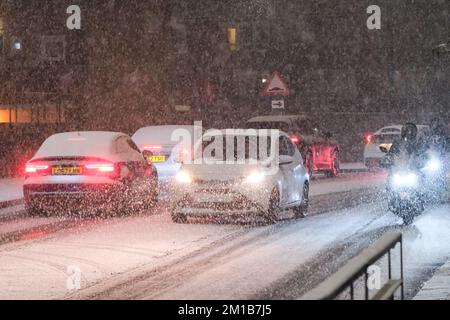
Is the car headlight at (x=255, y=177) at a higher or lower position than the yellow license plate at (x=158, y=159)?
higher

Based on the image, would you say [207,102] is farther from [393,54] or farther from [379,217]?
[379,217]

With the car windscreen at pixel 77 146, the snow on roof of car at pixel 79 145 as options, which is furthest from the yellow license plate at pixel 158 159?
the car windscreen at pixel 77 146

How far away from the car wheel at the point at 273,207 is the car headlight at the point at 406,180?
6.28 ft

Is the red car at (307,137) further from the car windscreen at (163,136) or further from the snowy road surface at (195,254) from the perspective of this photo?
the snowy road surface at (195,254)

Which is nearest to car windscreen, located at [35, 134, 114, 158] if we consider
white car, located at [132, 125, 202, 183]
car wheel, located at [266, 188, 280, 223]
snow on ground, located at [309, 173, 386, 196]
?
car wheel, located at [266, 188, 280, 223]

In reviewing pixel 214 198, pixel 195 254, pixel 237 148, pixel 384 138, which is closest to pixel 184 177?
pixel 214 198

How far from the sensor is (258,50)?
47750 millimetres

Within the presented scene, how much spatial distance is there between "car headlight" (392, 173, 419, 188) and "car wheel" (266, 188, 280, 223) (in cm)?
192

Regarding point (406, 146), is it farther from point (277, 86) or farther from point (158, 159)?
point (277, 86)

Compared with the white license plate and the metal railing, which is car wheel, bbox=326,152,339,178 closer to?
the white license plate

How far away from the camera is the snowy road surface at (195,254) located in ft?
32.4

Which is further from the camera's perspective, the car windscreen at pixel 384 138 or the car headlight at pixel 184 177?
the car windscreen at pixel 384 138

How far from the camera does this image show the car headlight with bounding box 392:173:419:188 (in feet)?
51.8
